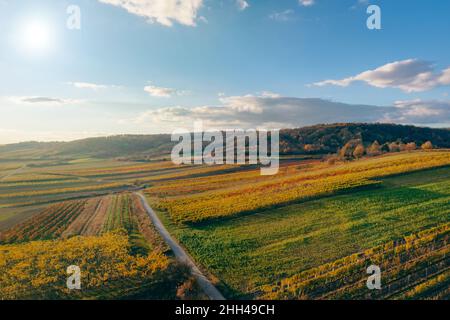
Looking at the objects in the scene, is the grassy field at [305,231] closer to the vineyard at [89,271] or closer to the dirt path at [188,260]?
the dirt path at [188,260]

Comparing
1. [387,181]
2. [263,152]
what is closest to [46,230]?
[387,181]

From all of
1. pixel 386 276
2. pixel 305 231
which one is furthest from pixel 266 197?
pixel 386 276

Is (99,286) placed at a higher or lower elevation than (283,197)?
lower

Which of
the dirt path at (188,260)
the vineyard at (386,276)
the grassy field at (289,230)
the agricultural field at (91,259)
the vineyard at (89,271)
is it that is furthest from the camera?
the agricultural field at (91,259)

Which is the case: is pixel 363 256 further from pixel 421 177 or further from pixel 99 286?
pixel 421 177

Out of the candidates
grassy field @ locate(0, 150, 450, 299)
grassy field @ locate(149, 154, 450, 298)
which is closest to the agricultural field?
grassy field @ locate(0, 150, 450, 299)

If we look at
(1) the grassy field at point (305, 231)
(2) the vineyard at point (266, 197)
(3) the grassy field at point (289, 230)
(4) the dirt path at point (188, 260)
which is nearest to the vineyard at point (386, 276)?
(3) the grassy field at point (289, 230)

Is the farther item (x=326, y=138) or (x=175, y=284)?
(x=326, y=138)
